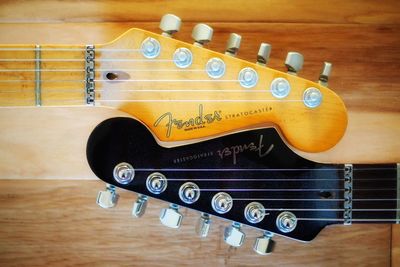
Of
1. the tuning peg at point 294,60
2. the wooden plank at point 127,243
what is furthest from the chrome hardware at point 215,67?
the wooden plank at point 127,243

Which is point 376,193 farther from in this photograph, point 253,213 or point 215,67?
point 215,67

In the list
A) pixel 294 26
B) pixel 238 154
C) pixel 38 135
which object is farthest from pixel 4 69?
pixel 294 26

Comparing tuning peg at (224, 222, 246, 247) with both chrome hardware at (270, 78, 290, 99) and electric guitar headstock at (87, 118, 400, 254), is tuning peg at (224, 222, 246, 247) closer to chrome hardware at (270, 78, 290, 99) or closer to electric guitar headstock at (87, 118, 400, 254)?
electric guitar headstock at (87, 118, 400, 254)

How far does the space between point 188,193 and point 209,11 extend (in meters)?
0.40

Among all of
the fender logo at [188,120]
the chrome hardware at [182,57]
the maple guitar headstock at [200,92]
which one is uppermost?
the chrome hardware at [182,57]

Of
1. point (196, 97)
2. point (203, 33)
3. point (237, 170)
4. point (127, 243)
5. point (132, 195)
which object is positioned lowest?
point (127, 243)

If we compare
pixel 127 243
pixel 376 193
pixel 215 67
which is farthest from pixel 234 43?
pixel 127 243

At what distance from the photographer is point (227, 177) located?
2.85 ft

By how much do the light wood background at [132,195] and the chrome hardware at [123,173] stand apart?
0.69 feet

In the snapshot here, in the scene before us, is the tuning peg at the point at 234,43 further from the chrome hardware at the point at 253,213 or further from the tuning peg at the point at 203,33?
the chrome hardware at the point at 253,213

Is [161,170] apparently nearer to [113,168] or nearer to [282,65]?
[113,168]

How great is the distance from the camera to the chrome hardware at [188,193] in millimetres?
860

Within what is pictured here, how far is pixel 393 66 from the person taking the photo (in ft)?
3.48

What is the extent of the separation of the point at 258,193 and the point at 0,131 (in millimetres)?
547
